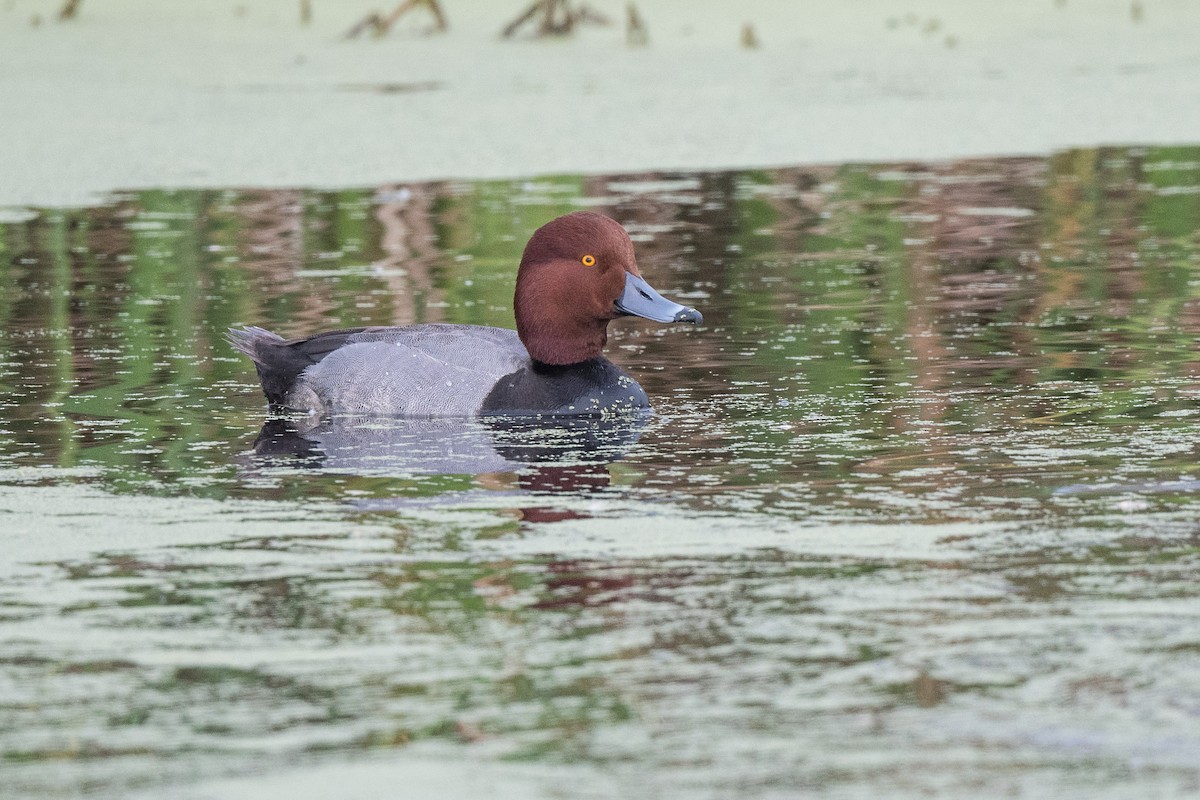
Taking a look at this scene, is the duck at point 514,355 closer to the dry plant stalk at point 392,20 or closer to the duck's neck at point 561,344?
the duck's neck at point 561,344

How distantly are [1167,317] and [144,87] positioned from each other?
34.8 ft

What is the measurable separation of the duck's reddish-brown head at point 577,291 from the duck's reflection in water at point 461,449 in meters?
0.41

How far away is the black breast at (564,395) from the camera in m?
7.23

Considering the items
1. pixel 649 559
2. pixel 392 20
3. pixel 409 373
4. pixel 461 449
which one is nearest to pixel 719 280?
pixel 409 373

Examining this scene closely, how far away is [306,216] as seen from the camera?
13.0 meters

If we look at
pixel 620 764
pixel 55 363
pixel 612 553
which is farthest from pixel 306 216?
pixel 620 764

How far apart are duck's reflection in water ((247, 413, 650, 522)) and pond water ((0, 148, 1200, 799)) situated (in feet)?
0.08

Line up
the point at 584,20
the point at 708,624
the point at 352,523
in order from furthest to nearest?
1. the point at 584,20
2. the point at 352,523
3. the point at 708,624

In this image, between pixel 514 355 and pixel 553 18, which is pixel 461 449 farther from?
pixel 553 18

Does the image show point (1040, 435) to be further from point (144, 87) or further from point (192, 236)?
point (144, 87)

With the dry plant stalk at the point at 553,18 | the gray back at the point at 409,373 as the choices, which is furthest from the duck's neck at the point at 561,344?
the dry plant stalk at the point at 553,18

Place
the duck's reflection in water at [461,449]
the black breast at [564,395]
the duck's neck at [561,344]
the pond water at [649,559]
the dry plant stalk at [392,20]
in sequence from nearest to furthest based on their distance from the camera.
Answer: the pond water at [649,559] → the duck's reflection in water at [461,449] → the black breast at [564,395] → the duck's neck at [561,344] → the dry plant stalk at [392,20]

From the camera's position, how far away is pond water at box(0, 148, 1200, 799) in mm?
3711

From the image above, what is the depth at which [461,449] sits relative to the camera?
661 centimetres
